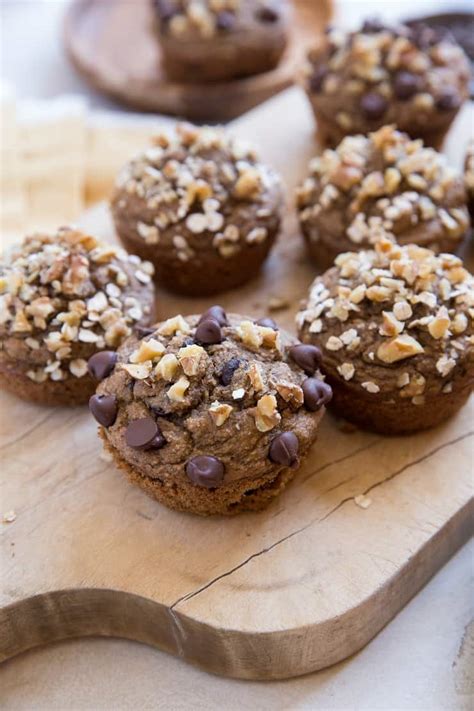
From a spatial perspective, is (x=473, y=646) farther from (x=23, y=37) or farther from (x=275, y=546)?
(x=23, y=37)

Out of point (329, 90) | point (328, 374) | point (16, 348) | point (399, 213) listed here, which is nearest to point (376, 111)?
point (329, 90)

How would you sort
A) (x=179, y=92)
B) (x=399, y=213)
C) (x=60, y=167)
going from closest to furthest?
(x=399, y=213) → (x=60, y=167) → (x=179, y=92)

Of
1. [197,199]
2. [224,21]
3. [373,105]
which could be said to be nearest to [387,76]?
[373,105]

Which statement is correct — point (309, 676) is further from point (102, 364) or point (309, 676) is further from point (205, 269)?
point (205, 269)

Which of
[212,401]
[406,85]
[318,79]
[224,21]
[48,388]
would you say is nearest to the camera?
[212,401]

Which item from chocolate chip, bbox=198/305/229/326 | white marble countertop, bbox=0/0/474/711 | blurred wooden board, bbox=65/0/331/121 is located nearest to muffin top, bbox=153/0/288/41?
blurred wooden board, bbox=65/0/331/121

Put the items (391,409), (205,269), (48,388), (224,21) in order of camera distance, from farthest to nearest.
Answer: (224,21) < (205,269) < (48,388) < (391,409)

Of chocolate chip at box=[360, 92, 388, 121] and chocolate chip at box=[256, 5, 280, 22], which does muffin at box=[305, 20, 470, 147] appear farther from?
chocolate chip at box=[256, 5, 280, 22]
